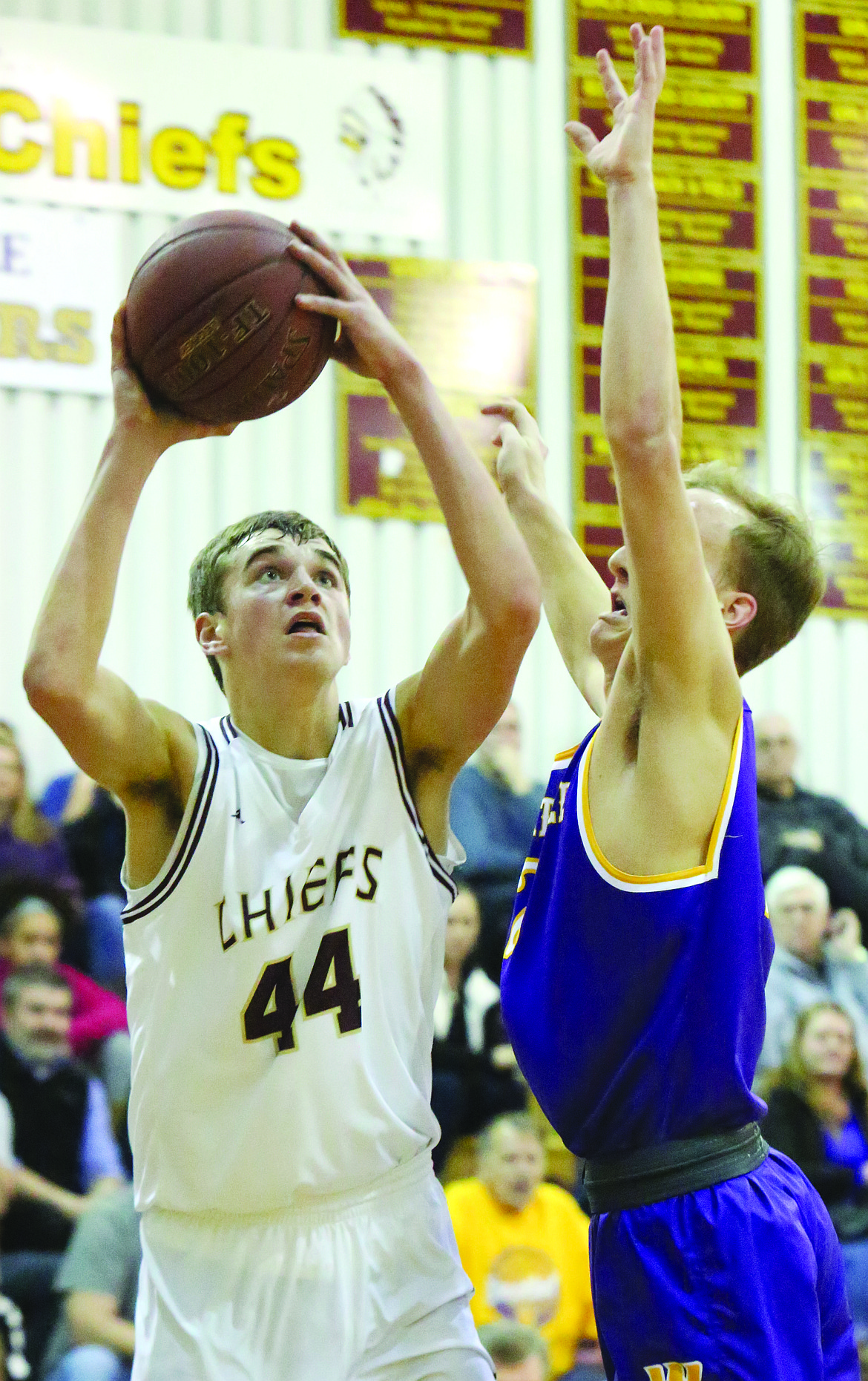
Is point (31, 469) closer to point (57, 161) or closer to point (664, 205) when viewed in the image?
point (57, 161)

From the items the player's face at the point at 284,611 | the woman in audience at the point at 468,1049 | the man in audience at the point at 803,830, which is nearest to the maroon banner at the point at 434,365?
the man in audience at the point at 803,830

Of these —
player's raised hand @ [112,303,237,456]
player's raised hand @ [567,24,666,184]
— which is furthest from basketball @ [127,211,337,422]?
player's raised hand @ [567,24,666,184]

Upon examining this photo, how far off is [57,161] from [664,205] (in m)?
3.38

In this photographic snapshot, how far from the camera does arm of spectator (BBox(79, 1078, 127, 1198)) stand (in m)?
6.58

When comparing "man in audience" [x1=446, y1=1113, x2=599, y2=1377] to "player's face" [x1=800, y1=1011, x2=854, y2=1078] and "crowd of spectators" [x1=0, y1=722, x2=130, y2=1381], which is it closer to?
"crowd of spectators" [x1=0, y1=722, x2=130, y2=1381]

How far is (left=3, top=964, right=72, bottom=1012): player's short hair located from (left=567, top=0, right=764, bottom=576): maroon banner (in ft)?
13.5

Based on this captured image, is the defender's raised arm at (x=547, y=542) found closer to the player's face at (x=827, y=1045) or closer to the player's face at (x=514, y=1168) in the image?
the player's face at (x=514, y=1168)

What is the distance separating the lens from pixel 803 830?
848 cm

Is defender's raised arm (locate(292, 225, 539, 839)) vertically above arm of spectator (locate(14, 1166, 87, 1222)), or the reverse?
defender's raised arm (locate(292, 225, 539, 839))

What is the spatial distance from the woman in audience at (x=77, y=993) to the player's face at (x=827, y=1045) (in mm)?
3143

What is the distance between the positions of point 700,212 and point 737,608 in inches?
277

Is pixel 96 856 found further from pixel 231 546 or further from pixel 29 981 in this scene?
pixel 231 546

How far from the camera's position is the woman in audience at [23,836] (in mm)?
7180

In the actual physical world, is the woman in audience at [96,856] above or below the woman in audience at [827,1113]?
above
